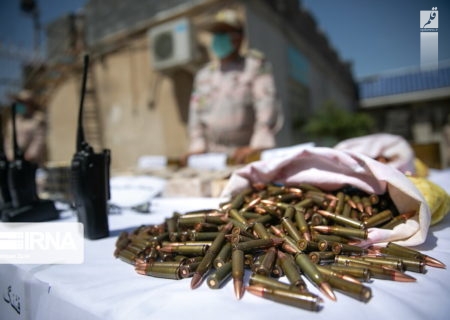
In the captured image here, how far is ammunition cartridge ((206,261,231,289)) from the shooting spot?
0.87m

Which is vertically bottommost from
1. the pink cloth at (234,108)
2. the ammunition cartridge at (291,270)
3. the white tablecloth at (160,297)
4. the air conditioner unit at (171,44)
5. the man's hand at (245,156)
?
the white tablecloth at (160,297)

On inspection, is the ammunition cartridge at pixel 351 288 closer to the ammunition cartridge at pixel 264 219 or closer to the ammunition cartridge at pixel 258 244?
the ammunition cartridge at pixel 258 244

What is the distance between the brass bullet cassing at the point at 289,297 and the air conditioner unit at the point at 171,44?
6.47 metres

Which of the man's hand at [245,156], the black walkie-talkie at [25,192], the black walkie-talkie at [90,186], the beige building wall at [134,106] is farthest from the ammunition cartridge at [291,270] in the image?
the beige building wall at [134,106]

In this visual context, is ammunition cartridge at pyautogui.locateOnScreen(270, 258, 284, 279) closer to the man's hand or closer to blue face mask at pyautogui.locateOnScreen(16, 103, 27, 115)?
the man's hand

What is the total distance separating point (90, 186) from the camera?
1.45 metres

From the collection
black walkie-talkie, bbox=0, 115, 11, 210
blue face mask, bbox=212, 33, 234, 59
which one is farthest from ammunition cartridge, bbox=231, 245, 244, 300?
blue face mask, bbox=212, 33, 234, 59

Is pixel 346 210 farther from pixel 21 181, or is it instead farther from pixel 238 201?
pixel 21 181

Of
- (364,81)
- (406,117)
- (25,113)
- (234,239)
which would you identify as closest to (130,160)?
(25,113)

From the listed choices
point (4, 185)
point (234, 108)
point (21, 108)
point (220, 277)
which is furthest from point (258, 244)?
point (21, 108)

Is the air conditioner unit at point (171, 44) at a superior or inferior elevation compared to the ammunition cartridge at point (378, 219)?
superior

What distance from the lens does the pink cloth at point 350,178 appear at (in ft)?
3.76

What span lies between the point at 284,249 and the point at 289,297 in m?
0.29

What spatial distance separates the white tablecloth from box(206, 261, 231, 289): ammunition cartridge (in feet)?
0.06
